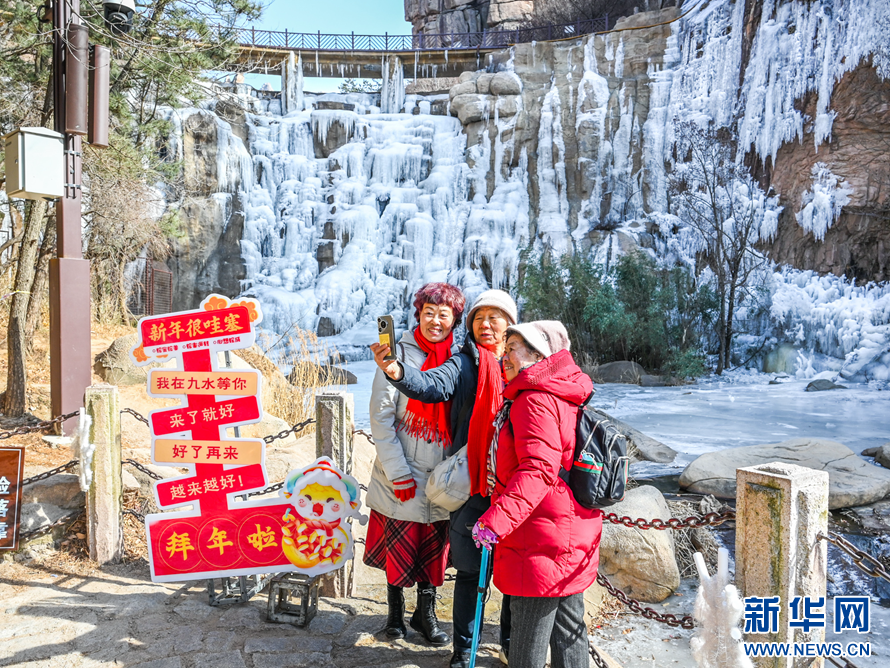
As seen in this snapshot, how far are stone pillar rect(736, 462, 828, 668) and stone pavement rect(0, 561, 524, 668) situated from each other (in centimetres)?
106

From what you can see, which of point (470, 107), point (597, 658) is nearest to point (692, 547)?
point (597, 658)

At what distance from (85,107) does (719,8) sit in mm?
16684

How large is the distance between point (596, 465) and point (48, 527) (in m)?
2.92

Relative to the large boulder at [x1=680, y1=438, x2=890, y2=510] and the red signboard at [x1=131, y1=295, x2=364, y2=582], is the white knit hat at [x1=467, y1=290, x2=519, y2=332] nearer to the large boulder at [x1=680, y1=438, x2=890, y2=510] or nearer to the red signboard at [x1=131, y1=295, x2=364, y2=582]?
the red signboard at [x1=131, y1=295, x2=364, y2=582]

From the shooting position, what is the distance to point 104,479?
3.17 metres

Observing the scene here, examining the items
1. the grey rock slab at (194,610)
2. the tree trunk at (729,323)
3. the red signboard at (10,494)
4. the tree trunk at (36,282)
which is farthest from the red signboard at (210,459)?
the tree trunk at (729,323)

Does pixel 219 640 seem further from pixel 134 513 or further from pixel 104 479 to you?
pixel 134 513

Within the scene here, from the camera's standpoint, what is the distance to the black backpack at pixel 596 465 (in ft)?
6.08

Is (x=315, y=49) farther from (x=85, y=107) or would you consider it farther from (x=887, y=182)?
(x=85, y=107)

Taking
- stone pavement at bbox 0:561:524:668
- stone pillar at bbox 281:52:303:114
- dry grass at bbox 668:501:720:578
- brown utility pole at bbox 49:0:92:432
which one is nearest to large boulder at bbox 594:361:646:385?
dry grass at bbox 668:501:720:578

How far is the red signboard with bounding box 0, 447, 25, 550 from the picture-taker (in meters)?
3.17

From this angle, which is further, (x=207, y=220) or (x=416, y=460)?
(x=207, y=220)

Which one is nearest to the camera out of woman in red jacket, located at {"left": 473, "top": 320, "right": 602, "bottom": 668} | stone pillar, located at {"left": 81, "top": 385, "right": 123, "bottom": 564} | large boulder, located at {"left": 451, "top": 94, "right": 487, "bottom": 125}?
woman in red jacket, located at {"left": 473, "top": 320, "right": 602, "bottom": 668}

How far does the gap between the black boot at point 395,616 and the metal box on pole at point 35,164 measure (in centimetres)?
330
